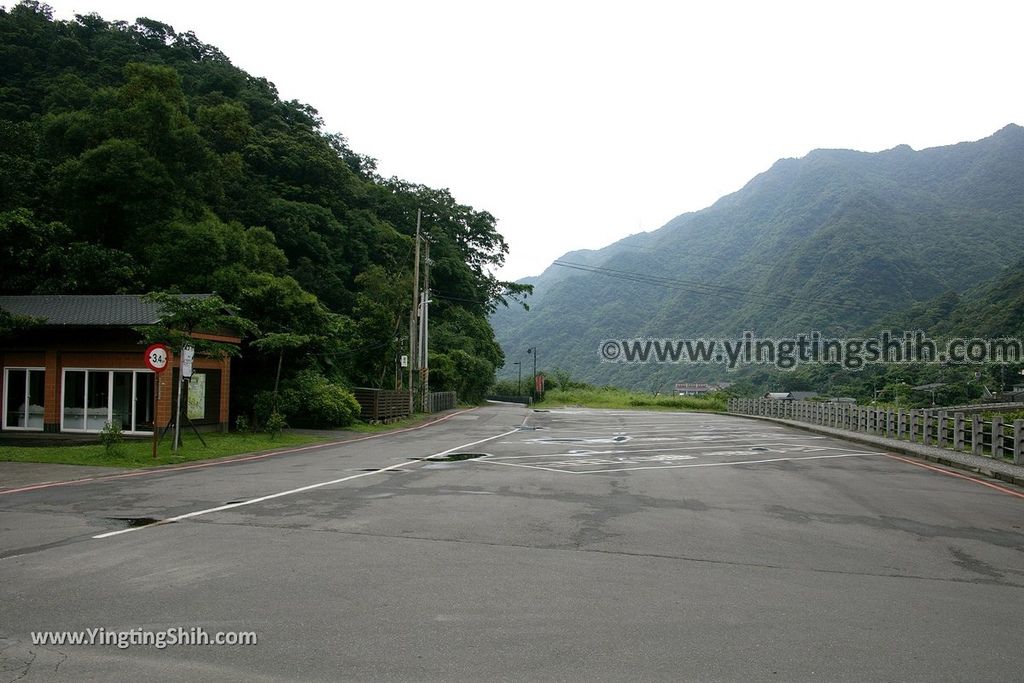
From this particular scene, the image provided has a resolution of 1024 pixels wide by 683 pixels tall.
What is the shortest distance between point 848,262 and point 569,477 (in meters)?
92.0

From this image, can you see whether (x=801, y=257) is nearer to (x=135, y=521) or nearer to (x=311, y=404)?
(x=311, y=404)

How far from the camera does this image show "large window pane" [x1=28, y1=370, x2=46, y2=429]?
23312mm

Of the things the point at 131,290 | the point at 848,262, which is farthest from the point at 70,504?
the point at 848,262

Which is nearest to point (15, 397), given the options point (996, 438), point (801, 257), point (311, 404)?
point (311, 404)

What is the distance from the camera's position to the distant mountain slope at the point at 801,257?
92.2 m

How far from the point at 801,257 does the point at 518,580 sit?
10508cm

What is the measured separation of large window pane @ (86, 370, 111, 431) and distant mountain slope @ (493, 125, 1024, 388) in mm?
79836

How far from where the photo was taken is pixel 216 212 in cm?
4831

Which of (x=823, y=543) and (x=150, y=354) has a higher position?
(x=150, y=354)

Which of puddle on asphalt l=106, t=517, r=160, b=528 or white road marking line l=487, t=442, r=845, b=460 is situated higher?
puddle on asphalt l=106, t=517, r=160, b=528

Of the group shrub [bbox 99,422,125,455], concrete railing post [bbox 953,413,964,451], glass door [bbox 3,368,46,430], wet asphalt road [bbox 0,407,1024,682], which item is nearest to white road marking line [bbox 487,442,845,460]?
concrete railing post [bbox 953,413,964,451]

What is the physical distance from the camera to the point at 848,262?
94.9 metres

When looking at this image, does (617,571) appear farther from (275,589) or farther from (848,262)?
(848,262)

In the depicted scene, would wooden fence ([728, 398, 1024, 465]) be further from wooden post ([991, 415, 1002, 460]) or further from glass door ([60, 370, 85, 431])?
glass door ([60, 370, 85, 431])
